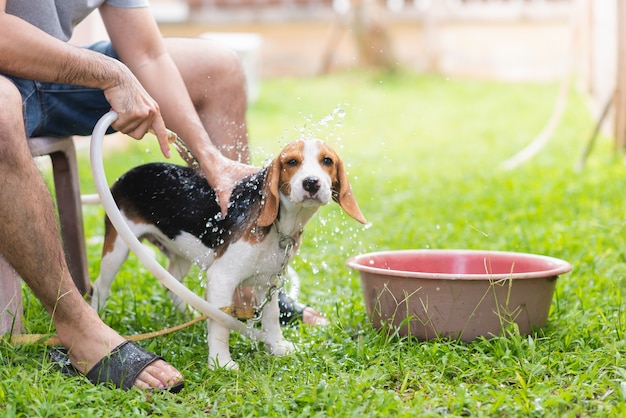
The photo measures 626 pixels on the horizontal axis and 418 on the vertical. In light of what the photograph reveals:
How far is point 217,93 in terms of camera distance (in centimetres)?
308

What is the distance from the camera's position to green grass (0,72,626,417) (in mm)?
2207

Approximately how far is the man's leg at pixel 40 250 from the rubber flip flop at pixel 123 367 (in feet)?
0.06

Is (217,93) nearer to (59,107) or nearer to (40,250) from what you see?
(59,107)

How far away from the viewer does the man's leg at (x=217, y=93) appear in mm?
3055

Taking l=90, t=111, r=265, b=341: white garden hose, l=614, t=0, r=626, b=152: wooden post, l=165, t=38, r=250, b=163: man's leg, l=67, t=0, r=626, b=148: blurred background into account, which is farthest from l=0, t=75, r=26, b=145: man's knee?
l=67, t=0, r=626, b=148: blurred background

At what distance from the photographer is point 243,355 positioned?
267 centimetres

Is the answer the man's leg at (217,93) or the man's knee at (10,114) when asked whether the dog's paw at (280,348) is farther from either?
the man's knee at (10,114)

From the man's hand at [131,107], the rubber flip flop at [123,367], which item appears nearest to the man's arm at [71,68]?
the man's hand at [131,107]

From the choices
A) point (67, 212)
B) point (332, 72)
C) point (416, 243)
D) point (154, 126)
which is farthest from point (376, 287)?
point (332, 72)

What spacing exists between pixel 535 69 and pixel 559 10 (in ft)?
3.98

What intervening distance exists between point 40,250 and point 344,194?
857mm

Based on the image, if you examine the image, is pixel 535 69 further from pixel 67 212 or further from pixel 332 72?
pixel 67 212

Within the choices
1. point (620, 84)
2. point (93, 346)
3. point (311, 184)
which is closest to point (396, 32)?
point (620, 84)

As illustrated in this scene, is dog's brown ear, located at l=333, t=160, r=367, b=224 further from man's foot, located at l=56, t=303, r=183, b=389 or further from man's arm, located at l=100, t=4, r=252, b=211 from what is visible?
man's foot, located at l=56, t=303, r=183, b=389
